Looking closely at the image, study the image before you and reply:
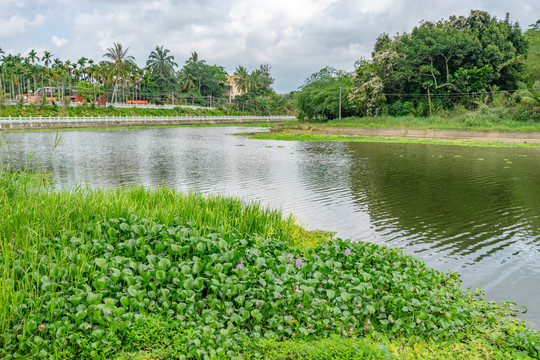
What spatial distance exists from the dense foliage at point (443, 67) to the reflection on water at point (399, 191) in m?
15.3

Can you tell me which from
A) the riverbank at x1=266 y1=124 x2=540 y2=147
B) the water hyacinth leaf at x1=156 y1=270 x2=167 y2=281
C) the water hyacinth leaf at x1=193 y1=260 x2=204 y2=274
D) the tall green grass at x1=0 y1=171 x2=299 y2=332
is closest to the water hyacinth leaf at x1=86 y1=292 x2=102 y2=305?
the tall green grass at x1=0 y1=171 x2=299 y2=332

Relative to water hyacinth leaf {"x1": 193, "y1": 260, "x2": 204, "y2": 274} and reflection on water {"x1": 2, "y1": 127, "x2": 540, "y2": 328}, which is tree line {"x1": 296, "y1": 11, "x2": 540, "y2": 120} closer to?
reflection on water {"x1": 2, "y1": 127, "x2": 540, "y2": 328}

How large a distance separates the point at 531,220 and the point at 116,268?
774cm

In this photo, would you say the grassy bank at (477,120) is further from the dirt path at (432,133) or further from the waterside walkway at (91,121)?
the waterside walkway at (91,121)

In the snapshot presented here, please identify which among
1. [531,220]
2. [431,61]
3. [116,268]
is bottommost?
[531,220]

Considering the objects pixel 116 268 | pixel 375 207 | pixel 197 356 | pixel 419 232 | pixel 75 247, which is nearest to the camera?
pixel 197 356

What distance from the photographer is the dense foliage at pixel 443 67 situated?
33.8 metres

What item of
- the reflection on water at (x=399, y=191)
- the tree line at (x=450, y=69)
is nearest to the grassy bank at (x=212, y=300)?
the reflection on water at (x=399, y=191)

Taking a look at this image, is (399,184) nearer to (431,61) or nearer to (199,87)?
(431,61)

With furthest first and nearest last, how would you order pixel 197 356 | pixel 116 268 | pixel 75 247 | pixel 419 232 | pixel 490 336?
pixel 419 232
pixel 75 247
pixel 116 268
pixel 490 336
pixel 197 356

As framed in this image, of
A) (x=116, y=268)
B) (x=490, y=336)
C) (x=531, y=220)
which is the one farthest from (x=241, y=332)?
(x=531, y=220)

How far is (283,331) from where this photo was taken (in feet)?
11.6

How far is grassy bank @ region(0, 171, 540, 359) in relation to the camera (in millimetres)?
3188

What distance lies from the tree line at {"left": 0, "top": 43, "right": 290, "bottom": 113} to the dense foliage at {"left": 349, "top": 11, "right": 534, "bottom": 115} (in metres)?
42.9
